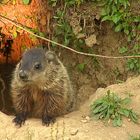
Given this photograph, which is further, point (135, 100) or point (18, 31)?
point (18, 31)

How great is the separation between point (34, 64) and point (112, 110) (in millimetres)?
1075

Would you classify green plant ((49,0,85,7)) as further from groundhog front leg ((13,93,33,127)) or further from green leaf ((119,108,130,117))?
A: green leaf ((119,108,130,117))

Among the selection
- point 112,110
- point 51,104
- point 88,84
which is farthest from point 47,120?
point 88,84

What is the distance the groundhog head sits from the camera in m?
5.59

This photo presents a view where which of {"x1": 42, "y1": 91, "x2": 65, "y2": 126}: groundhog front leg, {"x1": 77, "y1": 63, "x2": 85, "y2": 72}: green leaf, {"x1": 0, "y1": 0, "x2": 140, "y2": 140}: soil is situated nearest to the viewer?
{"x1": 0, "y1": 0, "x2": 140, "y2": 140}: soil

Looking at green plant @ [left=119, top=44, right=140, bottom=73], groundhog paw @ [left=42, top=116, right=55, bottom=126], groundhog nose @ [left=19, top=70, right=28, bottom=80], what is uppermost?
groundhog nose @ [left=19, top=70, right=28, bottom=80]

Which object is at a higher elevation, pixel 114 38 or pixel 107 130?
pixel 114 38

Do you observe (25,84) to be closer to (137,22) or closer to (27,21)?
(27,21)

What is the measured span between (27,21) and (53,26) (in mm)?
427

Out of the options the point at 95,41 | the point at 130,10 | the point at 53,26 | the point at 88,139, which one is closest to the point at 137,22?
the point at 130,10

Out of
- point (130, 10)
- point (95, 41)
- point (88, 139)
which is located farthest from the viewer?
point (95, 41)

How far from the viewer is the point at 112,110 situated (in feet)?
19.0

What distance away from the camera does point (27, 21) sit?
699 centimetres

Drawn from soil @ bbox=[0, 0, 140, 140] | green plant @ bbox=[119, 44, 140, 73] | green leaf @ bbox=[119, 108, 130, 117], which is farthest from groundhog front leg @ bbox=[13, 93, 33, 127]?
green plant @ bbox=[119, 44, 140, 73]
